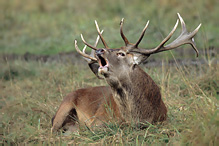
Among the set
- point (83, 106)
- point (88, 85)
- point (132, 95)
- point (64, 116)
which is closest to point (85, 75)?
point (88, 85)

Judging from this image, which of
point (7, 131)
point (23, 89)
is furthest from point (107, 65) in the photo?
point (23, 89)

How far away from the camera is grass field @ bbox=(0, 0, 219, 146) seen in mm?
4555

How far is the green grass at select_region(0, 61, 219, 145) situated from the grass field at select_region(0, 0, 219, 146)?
1 cm

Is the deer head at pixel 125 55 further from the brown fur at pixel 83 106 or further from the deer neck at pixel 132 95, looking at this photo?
the brown fur at pixel 83 106

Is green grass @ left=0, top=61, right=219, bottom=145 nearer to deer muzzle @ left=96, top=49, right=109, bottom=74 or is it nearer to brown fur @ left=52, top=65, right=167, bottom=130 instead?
brown fur @ left=52, top=65, right=167, bottom=130

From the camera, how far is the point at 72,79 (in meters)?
7.55

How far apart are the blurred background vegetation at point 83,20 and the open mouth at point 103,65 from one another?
4.58m

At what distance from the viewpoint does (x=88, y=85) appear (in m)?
7.27

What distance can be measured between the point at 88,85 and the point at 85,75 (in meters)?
0.57

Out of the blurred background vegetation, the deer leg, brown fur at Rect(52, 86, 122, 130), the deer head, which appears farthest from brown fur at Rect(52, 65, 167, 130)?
the blurred background vegetation

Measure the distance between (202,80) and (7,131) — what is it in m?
3.21

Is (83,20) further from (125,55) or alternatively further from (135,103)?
(135,103)

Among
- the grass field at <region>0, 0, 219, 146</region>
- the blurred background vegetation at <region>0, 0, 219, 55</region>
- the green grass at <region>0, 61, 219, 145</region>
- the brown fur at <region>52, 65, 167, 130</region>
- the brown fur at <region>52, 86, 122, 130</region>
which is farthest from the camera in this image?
the blurred background vegetation at <region>0, 0, 219, 55</region>

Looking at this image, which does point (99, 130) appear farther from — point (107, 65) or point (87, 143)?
point (107, 65)
